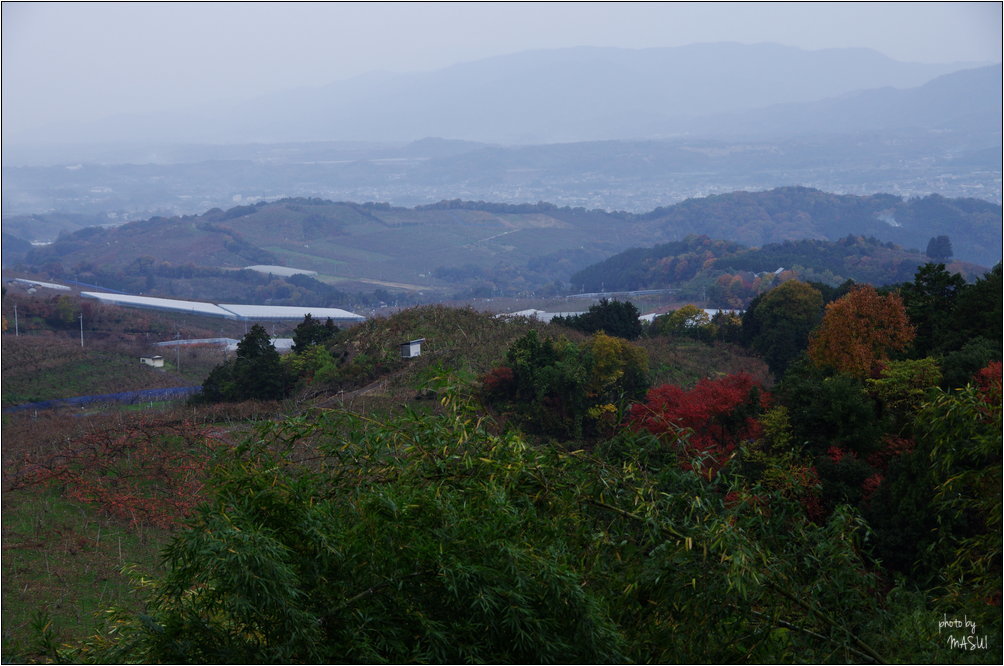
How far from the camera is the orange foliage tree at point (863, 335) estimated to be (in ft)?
39.5

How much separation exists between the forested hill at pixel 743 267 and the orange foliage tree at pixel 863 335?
32806 millimetres

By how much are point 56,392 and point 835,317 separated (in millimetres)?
19576

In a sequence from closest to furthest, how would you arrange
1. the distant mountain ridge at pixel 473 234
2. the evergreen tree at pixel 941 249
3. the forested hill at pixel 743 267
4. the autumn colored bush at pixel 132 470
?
the autumn colored bush at pixel 132 470 → the evergreen tree at pixel 941 249 → the forested hill at pixel 743 267 → the distant mountain ridge at pixel 473 234

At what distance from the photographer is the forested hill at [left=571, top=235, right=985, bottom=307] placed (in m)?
49.1

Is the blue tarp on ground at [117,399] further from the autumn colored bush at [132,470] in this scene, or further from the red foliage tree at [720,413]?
the red foliage tree at [720,413]

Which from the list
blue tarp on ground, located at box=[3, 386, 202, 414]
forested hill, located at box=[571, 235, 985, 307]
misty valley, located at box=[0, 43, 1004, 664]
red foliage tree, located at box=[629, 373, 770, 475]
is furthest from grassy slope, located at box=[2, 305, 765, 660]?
forested hill, located at box=[571, 235, 985, 307]

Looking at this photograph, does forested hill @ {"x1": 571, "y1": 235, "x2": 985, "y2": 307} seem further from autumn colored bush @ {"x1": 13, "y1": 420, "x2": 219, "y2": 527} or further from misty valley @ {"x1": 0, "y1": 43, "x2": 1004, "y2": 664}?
autumn colored bush @ {"x1": 13, "y1": 420, "x2": 219, "y2": 527}

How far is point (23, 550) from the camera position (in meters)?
8.71

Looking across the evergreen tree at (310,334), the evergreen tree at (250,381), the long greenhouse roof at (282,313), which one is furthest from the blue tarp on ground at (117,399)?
the long greenhouse roof at (282,313)

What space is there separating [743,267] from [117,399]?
1600 inches

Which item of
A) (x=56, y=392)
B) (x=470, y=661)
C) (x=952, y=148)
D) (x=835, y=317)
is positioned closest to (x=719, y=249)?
(x=952, y=148)

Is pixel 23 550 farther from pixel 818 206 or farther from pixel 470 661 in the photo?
pixel 818 206

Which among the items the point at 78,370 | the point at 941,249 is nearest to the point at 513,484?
the point at 78,370

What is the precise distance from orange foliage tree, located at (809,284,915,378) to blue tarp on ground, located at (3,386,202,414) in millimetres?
14097
